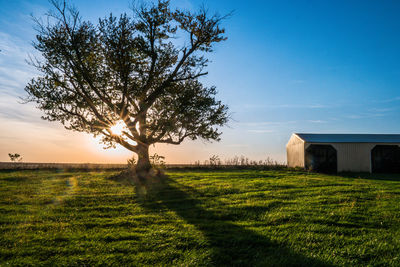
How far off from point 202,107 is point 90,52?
9596 millimetres

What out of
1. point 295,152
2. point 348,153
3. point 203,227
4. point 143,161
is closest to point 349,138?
point 348,153

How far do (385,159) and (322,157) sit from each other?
273 inches

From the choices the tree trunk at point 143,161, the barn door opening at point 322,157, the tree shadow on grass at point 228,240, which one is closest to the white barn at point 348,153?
the barn door opening at point 322,157

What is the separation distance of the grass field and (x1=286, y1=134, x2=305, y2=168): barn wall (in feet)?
48.4

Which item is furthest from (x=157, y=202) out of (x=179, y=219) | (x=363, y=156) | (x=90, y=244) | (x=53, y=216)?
(x=363, y=156)

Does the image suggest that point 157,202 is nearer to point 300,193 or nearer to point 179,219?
point 179,219

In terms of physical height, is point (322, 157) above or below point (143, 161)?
above

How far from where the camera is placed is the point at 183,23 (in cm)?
1961

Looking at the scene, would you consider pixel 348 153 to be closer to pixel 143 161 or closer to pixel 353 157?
pixel 353 157

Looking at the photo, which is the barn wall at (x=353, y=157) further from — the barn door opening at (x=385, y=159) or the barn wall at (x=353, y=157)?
the barn door opening at (x=385, y=159)

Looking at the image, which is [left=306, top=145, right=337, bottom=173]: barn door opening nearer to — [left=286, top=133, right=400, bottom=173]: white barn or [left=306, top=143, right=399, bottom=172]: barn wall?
[left=286, top=133, right=400, bottom=173]: white barn

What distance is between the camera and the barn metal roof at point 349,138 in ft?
97.5

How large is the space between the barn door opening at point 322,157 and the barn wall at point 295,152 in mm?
789

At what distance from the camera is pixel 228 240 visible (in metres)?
7.84
